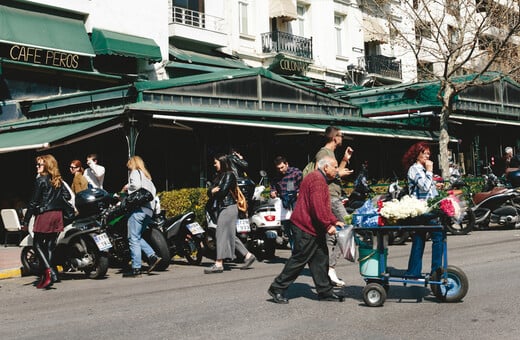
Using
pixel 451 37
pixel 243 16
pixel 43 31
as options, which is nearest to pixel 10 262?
pixel 43 31

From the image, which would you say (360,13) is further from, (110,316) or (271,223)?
(110,316)

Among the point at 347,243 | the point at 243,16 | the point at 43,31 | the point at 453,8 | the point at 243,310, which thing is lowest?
the point at 243,310

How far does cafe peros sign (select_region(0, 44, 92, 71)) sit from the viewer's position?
19141 millimetres

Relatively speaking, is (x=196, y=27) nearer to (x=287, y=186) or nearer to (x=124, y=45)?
(x=124, y=45)

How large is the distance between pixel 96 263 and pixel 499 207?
10.2m

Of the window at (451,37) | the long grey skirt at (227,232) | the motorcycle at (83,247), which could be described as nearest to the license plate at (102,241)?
the motorcycle at (83,247)

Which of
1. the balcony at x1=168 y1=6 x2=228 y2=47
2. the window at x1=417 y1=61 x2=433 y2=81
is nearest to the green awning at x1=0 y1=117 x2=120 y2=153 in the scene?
the balcony at x1=168 y1=6 x2=228 y2=47

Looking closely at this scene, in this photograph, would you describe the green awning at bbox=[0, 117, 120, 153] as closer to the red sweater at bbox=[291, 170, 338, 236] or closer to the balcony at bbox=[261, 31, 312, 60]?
the red sweater at bbox=[291, 170, 338, 236]

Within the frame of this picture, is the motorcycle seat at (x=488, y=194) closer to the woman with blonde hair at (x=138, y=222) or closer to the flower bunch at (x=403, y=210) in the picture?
the woman with blonde hair at (x=138, y=222)

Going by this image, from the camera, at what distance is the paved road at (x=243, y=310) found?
626 centimetres

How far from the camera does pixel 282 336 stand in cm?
607

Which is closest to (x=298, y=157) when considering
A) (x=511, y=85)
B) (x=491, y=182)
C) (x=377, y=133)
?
(x=377, y=133)

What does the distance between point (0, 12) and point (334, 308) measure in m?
15.6

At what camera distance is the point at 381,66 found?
32.8 m
